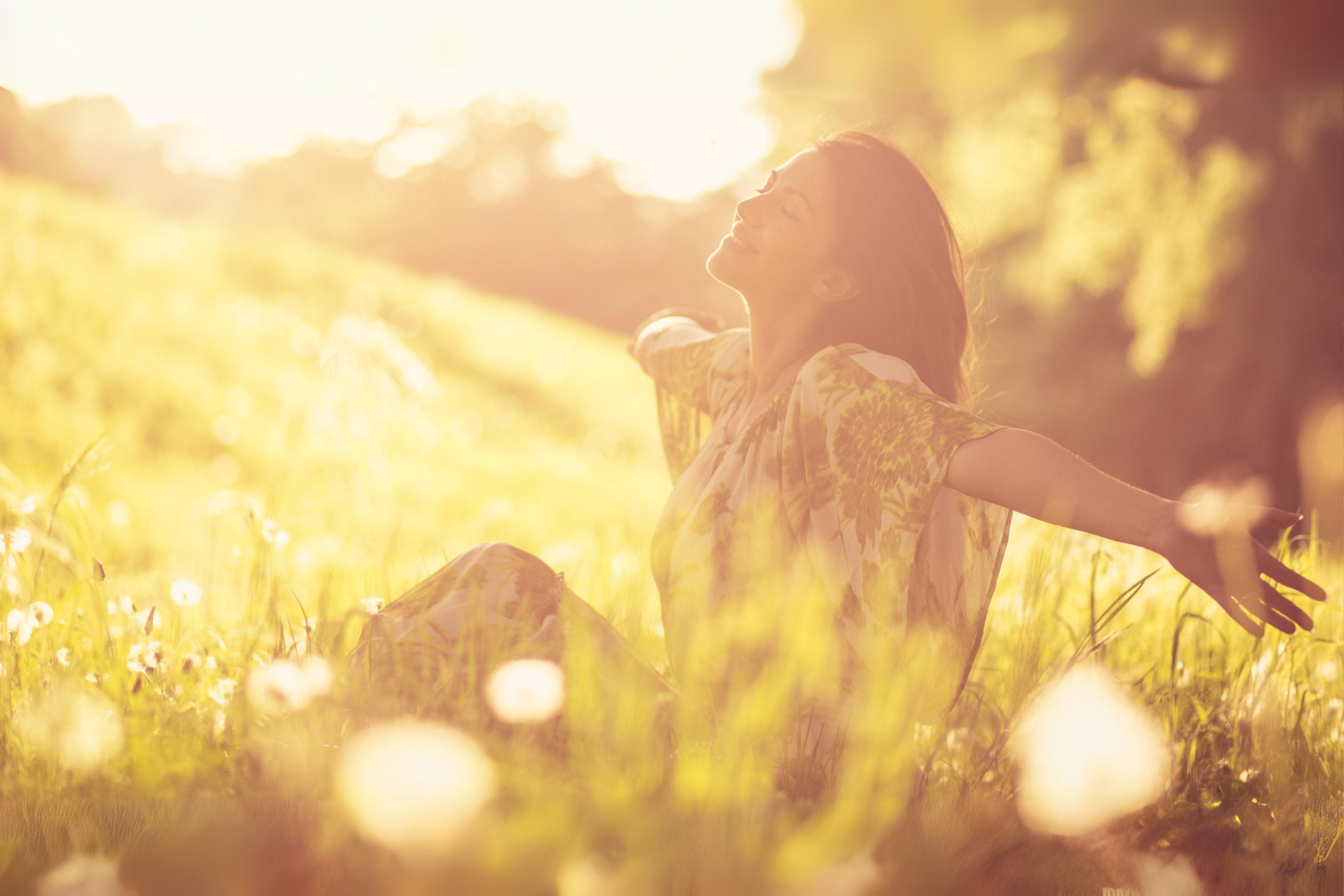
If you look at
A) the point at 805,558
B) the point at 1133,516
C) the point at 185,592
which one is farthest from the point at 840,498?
the point at 185,592

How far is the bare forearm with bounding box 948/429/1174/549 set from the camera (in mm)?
1498

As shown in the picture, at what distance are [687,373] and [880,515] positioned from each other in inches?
48.1

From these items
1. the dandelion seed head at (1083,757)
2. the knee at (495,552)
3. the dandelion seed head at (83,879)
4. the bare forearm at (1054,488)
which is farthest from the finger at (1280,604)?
the dandelion seed head at (83,879)

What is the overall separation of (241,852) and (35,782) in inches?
19.0

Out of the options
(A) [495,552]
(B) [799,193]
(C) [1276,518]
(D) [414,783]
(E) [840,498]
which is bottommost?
(D) [414,783]

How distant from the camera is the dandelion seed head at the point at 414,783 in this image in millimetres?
1534

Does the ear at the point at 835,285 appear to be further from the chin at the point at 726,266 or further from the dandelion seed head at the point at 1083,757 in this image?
the dandelion seed head at the point at 1083,757

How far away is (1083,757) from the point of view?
191 cm

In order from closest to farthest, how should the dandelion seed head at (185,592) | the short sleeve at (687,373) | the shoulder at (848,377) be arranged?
the shoulder at (848,377)
the dandelion seed head at (185,592)
the short sleeve at (687,373)

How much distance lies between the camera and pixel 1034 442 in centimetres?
163

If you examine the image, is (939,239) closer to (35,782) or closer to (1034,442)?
(1034,442)

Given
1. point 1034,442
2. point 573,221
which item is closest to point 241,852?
point 1034,442

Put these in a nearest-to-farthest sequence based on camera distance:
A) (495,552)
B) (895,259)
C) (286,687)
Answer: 1. (286,687)
2. (495,552)
3. (895,259)

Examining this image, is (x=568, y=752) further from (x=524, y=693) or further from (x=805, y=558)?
Result: (x=805, y=558)
